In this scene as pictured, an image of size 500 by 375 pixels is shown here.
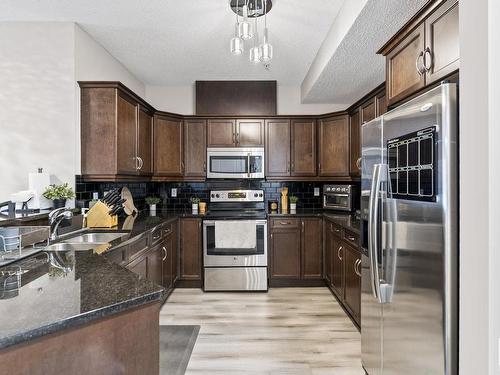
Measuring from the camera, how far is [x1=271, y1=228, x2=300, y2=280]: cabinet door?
4168 mm

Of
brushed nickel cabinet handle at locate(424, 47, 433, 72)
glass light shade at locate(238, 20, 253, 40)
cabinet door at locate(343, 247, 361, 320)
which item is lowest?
cabinet door at locate(343, 247, 361, 320)

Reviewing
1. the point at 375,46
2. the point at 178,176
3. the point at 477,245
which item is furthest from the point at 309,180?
the point at 477,245

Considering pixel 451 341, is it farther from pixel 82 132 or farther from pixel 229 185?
pixel 229 185

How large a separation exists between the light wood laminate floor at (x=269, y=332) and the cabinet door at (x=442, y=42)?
1.94 m

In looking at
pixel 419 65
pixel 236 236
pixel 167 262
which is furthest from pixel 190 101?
pixel 419 65

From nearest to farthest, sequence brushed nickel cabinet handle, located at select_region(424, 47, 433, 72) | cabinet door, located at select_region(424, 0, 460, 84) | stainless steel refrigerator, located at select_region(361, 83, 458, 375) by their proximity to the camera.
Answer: stainless steel refrigerator, located at select_region(361, 83, 458, 375) → cabinet door, located at select_region(424, 0, 460, 84) → brushed nickel cabinet handle, located at select_region(424, 47, 433, 72)

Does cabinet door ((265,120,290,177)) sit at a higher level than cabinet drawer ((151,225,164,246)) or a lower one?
higher

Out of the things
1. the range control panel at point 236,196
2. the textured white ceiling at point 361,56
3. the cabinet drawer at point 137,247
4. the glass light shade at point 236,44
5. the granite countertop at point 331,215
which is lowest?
the cabinet drawer at point 137,247

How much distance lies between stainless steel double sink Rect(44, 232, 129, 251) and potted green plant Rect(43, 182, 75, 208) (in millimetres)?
338

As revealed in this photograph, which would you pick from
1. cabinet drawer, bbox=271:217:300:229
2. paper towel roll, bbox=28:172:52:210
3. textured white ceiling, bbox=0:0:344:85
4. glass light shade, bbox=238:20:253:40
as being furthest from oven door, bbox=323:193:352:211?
paper towel roll, bbox=28:172:52:210

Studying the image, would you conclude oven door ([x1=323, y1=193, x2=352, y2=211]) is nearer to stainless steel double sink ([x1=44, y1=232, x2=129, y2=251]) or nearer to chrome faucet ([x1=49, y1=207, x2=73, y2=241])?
stainless steel double sink ([x1=44, y1=232, x2=129, y2=251])

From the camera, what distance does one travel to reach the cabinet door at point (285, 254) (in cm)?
417

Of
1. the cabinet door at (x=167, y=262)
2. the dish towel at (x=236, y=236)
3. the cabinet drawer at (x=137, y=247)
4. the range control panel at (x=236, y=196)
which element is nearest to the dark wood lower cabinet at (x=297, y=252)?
the dish towel at (x=236, y=236)

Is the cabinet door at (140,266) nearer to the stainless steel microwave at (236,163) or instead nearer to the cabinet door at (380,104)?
the stainless steel microwave at (236,163)
